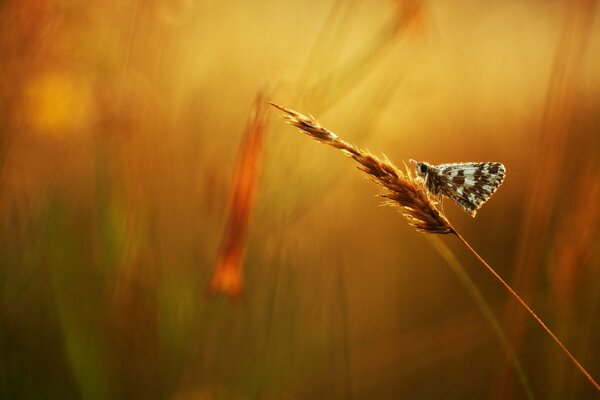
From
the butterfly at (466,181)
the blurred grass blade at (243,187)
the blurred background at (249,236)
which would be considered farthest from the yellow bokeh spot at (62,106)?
the butterfly at (466,181)

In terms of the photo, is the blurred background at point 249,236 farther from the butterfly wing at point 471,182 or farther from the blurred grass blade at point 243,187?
the butterfly wing at point 471,182

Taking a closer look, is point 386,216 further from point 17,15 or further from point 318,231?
point 17,15

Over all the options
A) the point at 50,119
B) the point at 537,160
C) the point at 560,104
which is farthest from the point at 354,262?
the point at 50,119

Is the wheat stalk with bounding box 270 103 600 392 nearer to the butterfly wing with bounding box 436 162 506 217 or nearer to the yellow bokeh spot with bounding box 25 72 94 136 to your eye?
the butterfly wing with bounding box 436 162 506 217

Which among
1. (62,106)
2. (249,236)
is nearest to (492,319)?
(249,236)

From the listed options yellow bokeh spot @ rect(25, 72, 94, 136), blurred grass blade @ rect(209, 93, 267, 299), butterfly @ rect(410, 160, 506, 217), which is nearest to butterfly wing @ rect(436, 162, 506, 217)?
butterfly @ rect(410, 160, 506, 217)
